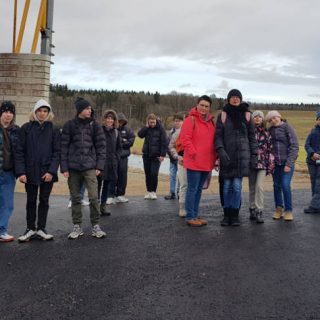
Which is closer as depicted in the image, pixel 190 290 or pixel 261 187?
pixel 190 290

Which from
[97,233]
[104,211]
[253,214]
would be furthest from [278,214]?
[97,233]

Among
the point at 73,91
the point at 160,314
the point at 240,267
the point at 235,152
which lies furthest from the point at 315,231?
the point at 73,91

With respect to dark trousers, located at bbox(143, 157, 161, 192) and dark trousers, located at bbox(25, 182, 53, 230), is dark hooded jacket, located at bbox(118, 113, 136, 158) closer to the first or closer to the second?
dark trousers, located at bbox(143, 157, 161, 192)

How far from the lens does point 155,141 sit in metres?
10.4

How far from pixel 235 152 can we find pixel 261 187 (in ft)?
2.92

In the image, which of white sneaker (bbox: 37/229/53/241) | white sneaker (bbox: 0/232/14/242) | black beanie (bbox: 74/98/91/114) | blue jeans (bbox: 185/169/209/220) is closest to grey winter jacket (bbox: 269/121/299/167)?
blue jeans (bbox: 185/169/209/220)

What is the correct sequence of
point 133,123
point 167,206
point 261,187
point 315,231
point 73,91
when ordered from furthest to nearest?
point 73,91 < point 133,123 < point 167,206 < point 261,187 < point 315,231

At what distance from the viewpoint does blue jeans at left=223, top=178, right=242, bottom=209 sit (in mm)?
7332

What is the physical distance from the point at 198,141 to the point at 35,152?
262 cm

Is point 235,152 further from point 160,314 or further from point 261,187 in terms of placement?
point 160,314

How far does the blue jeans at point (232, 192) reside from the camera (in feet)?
24.1

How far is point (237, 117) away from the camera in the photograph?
7.29 m

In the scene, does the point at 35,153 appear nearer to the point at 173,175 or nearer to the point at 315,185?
the point at 173,175

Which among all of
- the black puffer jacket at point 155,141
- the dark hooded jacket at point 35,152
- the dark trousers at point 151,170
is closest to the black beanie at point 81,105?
the dark hooded jacket at point 35,152
